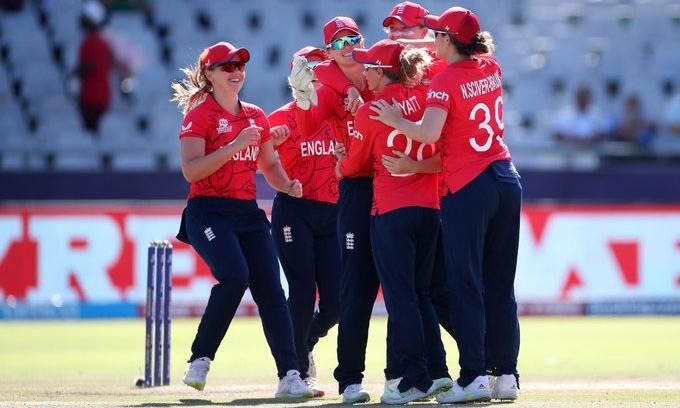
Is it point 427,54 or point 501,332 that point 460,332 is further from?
point 427,54

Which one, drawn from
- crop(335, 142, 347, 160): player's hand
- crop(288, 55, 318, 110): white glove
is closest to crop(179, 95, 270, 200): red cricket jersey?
crop(288, 55, 318, 110): white glove

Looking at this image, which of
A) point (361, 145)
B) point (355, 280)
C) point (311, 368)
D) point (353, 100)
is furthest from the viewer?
point (311, 368)

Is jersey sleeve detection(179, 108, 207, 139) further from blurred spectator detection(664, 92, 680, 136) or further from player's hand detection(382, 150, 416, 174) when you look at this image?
blurred spectator detection(664, 92, 680, 136)

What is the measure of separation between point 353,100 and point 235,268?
127cm

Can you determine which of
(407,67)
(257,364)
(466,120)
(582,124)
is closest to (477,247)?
(466,120)

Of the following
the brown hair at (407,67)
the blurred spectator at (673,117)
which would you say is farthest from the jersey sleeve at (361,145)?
the blurred spectator at (673,117)

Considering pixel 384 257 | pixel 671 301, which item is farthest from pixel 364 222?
pixel 671 301

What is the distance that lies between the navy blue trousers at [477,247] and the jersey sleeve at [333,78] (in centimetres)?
118

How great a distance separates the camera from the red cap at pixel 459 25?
8.06 m

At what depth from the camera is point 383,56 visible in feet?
26.9

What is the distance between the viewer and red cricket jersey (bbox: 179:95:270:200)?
8867mm

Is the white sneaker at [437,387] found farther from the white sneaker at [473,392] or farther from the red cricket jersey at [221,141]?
the red cricket jersey at [221,141]

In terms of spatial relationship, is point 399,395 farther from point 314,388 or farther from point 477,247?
point 314,388

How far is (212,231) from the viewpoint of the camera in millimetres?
8789
